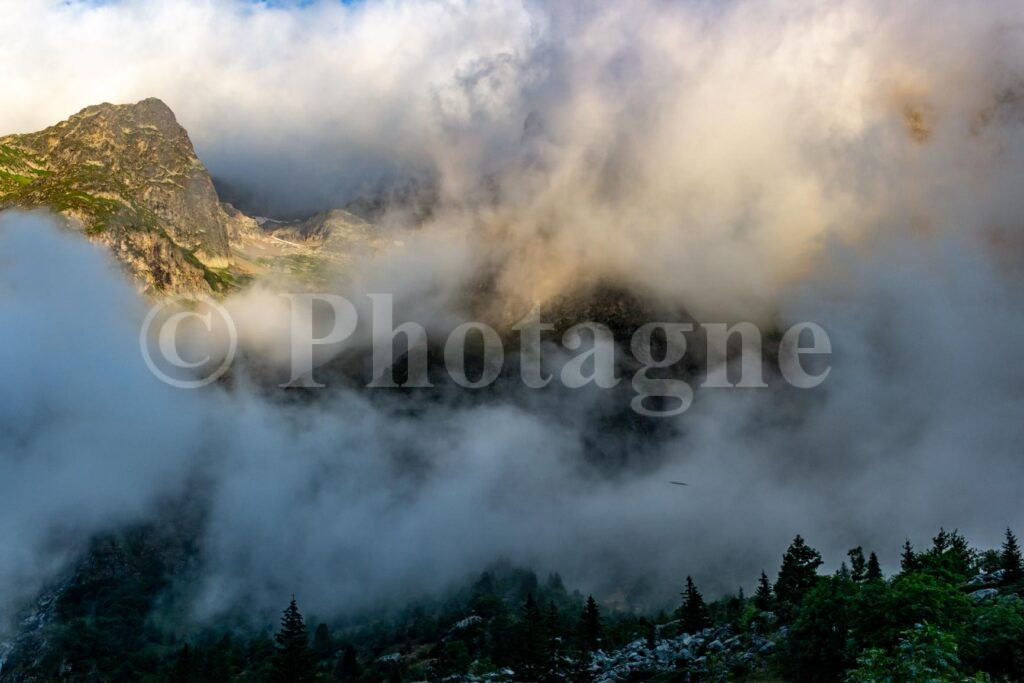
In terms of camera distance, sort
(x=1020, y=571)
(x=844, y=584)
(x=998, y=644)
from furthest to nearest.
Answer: (x=1020, y=571), (x=844, y=584), (x=998, y=644)

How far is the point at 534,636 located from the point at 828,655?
66840 millimetres

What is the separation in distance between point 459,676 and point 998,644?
110453mm

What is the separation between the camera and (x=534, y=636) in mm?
189375

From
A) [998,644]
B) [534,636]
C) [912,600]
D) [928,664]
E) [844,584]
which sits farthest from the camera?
[534,636]

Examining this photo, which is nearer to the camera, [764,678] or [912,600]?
[912,600]

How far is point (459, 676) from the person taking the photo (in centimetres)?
19650

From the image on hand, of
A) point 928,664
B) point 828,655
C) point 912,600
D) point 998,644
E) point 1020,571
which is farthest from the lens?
point 1020,571

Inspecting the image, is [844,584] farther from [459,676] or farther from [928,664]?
[459,676]

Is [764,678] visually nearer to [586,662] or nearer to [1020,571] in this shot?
[586,662]

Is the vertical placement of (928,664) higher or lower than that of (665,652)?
lower

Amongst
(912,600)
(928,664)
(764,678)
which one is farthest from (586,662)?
(928,664)

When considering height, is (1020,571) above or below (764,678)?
above

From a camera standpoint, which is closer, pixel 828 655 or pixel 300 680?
pixel 828 655

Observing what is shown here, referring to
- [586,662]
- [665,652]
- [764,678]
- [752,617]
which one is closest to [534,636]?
[586,662]
